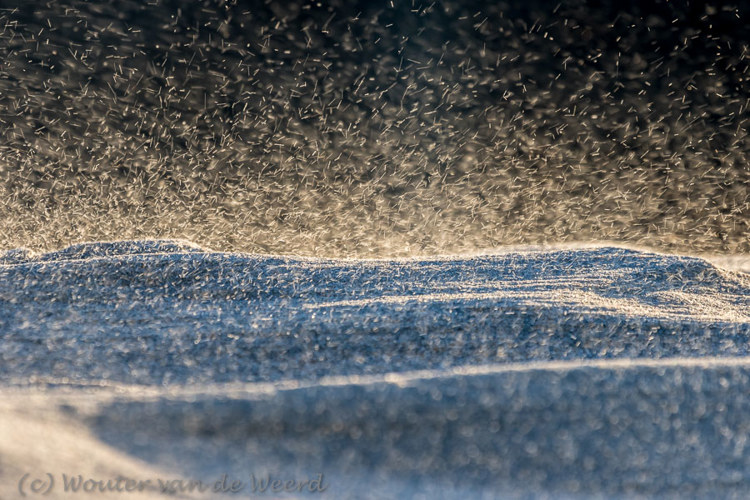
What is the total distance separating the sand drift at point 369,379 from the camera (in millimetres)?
881

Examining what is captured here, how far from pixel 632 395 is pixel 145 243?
1767mm

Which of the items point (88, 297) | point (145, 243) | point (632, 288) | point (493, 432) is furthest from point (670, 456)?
point (145, 243)

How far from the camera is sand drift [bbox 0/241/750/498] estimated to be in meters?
0.88

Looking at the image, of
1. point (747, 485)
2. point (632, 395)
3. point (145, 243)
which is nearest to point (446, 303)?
point (632, 395)

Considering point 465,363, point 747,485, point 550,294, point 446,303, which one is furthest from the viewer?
point 550,294

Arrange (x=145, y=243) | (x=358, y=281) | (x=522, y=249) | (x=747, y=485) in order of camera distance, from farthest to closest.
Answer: (x=522, y=249) → (x=145, y=243) → (x=358, y=281) → (x=747, y=485)

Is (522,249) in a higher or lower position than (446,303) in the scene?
lower

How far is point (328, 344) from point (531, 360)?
1.44 feet

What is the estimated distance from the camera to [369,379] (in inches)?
40.6

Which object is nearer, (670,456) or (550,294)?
(670,456)

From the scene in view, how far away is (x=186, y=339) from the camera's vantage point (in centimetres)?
135

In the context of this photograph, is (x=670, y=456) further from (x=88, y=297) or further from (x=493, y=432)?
(x=88, y=297)

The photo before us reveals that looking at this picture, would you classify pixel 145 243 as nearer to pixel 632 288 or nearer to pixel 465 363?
pixel 465 363

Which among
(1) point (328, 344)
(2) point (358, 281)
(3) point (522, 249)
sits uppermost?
(1) point (328, 344)
